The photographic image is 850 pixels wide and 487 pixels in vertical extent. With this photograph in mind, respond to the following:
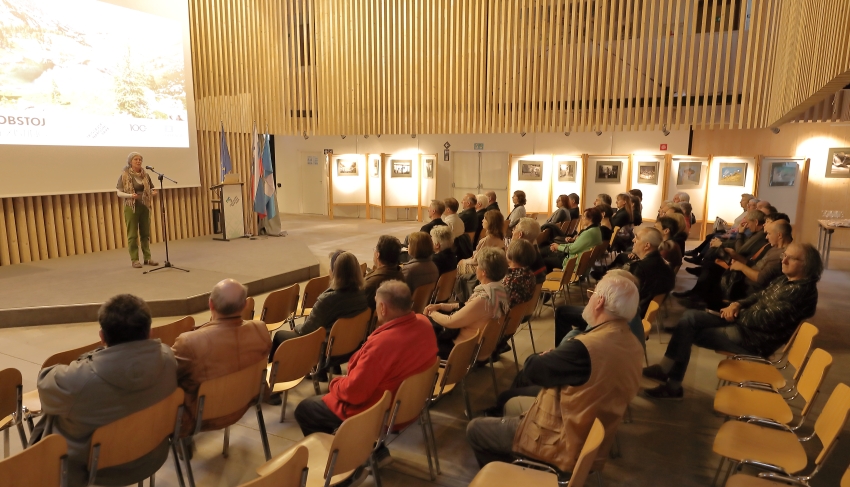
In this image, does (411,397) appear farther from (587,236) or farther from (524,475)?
(587,236)

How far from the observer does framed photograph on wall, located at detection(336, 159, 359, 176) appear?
15.2m

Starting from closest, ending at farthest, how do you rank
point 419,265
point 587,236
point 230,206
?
1. point 419,265
2. point 587,236
3. point 230,206

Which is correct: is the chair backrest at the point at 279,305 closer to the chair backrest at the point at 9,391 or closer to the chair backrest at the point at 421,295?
the chair backrest at the point at 421,295

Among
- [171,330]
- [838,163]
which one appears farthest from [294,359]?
[838,163]

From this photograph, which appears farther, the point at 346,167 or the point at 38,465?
the point at 346,167

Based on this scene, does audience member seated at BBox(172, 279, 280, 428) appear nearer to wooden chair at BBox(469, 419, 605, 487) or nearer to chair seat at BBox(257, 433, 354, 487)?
chair seat at BBox(257, 433, 354, 487)

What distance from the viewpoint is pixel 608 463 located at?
315 centimetres

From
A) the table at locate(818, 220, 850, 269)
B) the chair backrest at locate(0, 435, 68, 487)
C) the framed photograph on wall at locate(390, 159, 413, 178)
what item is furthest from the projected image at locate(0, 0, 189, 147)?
the table at locate(818, 220, 850, 269)

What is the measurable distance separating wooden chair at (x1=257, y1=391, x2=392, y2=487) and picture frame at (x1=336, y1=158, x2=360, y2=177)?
13086 millimetres

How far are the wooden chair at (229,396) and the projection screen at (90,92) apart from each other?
22.6 feet

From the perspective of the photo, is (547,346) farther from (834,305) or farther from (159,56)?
(159,56)

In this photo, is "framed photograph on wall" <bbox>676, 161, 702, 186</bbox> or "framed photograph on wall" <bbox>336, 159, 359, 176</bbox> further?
"framed photograph on wall" <bbox>336, 159, 359, 176</bbox>

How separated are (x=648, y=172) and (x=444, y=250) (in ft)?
26.8

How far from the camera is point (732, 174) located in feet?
36.2
